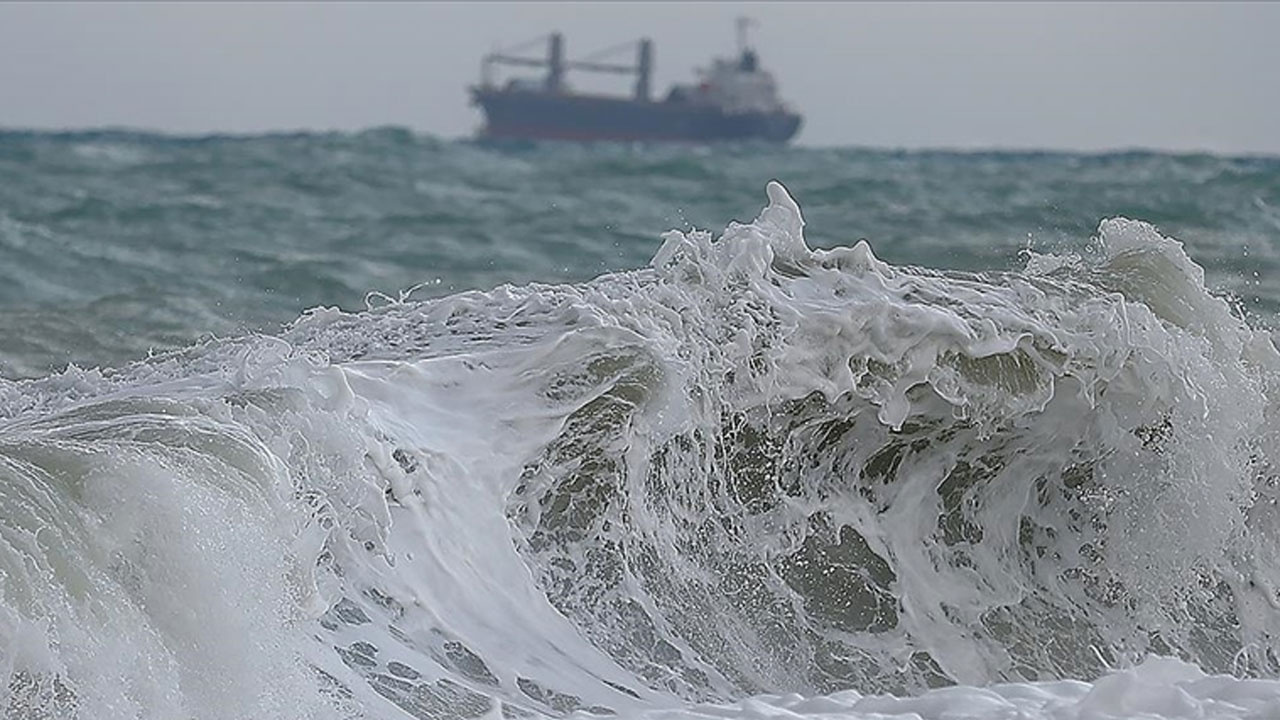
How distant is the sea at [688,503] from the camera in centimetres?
293

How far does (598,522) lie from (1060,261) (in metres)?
1.56

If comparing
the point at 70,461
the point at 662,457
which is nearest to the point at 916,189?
the point at 662,457

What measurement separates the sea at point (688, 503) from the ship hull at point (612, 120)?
28.4m

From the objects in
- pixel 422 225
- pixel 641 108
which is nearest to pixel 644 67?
pixel 641 108

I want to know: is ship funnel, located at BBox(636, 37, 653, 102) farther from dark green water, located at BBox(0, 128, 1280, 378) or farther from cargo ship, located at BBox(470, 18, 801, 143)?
dark green water, located at BBox(0, 128, 1280, 378)

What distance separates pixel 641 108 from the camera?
33844 mm

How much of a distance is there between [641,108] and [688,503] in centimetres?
3029

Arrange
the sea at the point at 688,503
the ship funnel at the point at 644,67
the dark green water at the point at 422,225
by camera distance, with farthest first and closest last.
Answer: the ship funnel at the point at 644,67, the dark green water at the point at 422,225, the sea at the point at 688,503

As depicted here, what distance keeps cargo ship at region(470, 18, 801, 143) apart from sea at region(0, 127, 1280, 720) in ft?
87.9

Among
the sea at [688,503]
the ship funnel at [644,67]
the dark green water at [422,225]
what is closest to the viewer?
the sea at [688,503]

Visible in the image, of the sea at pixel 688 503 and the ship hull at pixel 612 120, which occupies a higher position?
the sea at pixel 688 503

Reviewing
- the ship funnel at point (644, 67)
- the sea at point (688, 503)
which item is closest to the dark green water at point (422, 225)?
the sea at point (688, 503)

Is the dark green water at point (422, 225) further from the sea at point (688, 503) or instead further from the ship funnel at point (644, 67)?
the ship funnel at point (644, 67)

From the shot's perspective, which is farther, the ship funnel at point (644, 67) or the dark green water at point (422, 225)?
the ship funnel at point (644, 67)
